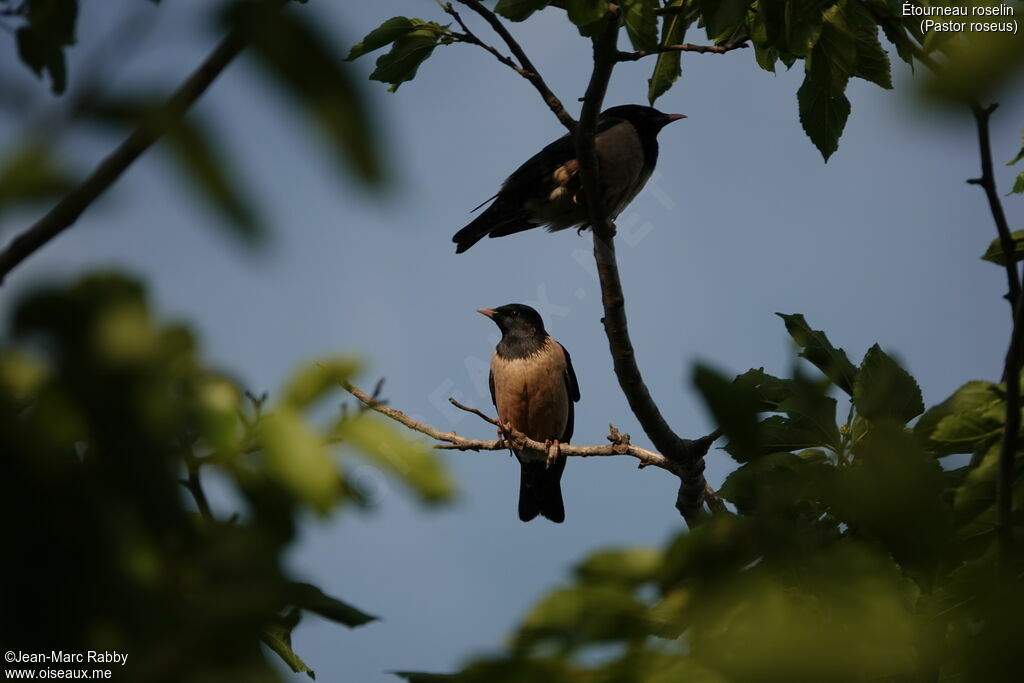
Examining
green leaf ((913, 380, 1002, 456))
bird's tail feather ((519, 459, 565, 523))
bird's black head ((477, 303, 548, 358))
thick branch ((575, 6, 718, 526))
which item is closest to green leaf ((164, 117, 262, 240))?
green leaf ((913, 380, 1002, 456))

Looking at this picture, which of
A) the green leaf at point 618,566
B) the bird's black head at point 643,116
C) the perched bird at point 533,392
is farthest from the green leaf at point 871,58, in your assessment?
the perched bird at point 533,392

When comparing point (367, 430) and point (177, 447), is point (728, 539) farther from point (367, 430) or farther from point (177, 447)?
point (177, 447)

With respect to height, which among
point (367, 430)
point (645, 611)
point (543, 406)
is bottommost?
point (645, 611)

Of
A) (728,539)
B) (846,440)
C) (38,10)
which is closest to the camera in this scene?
(728,539)

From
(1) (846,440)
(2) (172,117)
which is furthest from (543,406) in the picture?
(2) (172,117)

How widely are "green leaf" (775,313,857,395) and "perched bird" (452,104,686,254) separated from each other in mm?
2827

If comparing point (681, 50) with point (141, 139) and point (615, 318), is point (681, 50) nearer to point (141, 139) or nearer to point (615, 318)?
point (615, 318)

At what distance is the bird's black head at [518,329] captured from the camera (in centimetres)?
821

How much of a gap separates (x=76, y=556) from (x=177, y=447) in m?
0.15

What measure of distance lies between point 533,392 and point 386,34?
4205mm

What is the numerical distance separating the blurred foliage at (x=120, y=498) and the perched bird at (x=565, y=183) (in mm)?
5025

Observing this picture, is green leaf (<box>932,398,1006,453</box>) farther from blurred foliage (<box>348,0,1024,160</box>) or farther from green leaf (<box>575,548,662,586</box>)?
green leaf (<box>575,548,662,586</box>)

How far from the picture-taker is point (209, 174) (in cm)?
78

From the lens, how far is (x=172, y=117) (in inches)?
33.0
